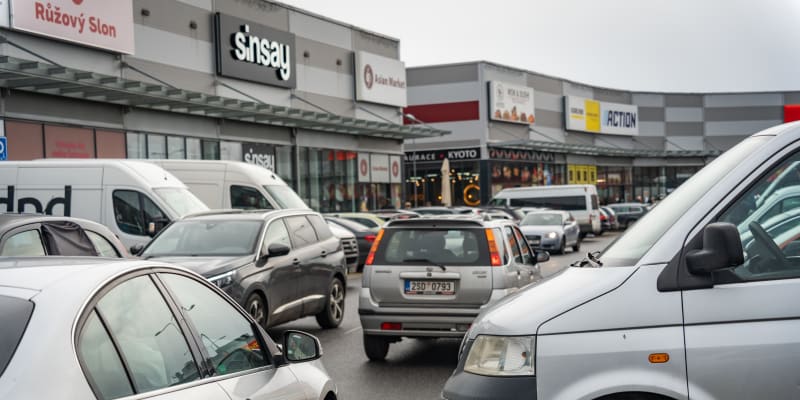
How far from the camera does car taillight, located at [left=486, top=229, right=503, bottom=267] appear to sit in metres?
9.07

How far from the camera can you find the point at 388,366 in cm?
912

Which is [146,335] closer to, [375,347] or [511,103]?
[375,347]

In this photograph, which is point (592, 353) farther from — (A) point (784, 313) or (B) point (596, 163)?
(B) point (596, 163)

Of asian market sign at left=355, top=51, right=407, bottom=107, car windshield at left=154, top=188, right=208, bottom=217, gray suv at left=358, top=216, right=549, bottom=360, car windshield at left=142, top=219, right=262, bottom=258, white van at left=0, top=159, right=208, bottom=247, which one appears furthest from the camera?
asian market sign at left=355, top=51, right=407, bottom=107

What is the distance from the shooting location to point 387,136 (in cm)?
4222

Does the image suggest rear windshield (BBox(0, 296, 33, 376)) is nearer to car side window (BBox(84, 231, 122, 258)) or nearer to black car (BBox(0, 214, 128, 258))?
black car (BBox(0, 214, 128, 258))

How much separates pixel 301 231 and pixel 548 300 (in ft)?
27.5

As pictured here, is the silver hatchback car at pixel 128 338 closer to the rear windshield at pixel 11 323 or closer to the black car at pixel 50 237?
the rear windshield at pixel 11 323

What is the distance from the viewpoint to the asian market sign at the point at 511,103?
186 feet

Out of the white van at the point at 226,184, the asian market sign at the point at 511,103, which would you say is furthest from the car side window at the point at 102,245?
the asian market sign at the point at 511,103

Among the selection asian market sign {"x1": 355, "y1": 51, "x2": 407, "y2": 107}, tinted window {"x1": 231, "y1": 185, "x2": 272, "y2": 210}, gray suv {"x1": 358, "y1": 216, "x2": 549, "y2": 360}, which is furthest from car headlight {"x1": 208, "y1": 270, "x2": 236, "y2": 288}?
asian market sign {"x1": 355, "y1": 51, "x2": 407, "y2": 107}

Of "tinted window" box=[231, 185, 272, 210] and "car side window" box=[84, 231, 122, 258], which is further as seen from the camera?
"tinted window" box=[231, 185, 272, 210]

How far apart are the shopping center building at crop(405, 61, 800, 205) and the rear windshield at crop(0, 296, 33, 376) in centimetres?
3982

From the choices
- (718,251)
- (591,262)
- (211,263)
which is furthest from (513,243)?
(718,251)
